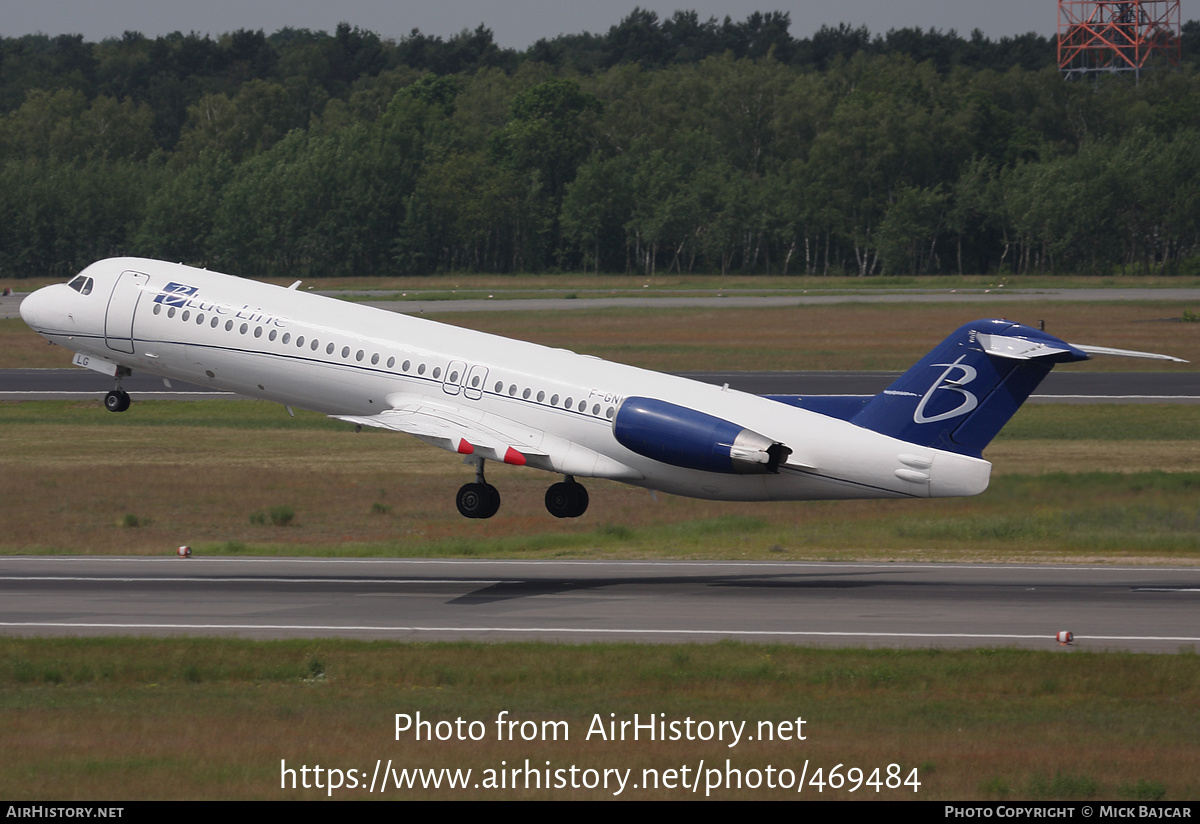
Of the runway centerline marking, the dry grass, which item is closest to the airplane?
the runway centerline marking

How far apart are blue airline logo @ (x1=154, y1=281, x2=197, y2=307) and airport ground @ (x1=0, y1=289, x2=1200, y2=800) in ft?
22.1

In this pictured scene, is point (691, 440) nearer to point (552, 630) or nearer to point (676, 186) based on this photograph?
point (552, 630)

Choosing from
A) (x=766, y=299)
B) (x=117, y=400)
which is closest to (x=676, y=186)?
(x=766, y=299)

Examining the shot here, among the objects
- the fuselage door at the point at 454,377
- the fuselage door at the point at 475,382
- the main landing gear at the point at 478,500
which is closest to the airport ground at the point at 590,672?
the main landing gear at the point at 478,500

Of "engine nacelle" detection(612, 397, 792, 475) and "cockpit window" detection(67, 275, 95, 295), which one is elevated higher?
"cockpit window" detection(67, 275, 95, 295)

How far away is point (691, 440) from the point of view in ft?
103

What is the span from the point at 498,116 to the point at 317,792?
158 m

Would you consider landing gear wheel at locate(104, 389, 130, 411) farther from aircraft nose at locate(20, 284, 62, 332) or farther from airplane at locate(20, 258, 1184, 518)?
aircraft nose at locate(20, 284, 62, 332)

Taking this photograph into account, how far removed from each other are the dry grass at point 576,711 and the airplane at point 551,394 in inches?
257

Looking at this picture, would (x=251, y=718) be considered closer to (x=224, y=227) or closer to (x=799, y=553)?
(x=799, y=553)

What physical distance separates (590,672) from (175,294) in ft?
58.0

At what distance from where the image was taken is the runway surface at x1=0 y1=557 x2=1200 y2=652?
27219 mm

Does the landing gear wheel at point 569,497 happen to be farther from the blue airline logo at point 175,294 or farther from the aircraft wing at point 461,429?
the blue airline logo at point 175,294

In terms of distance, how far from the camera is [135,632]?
27.4m
